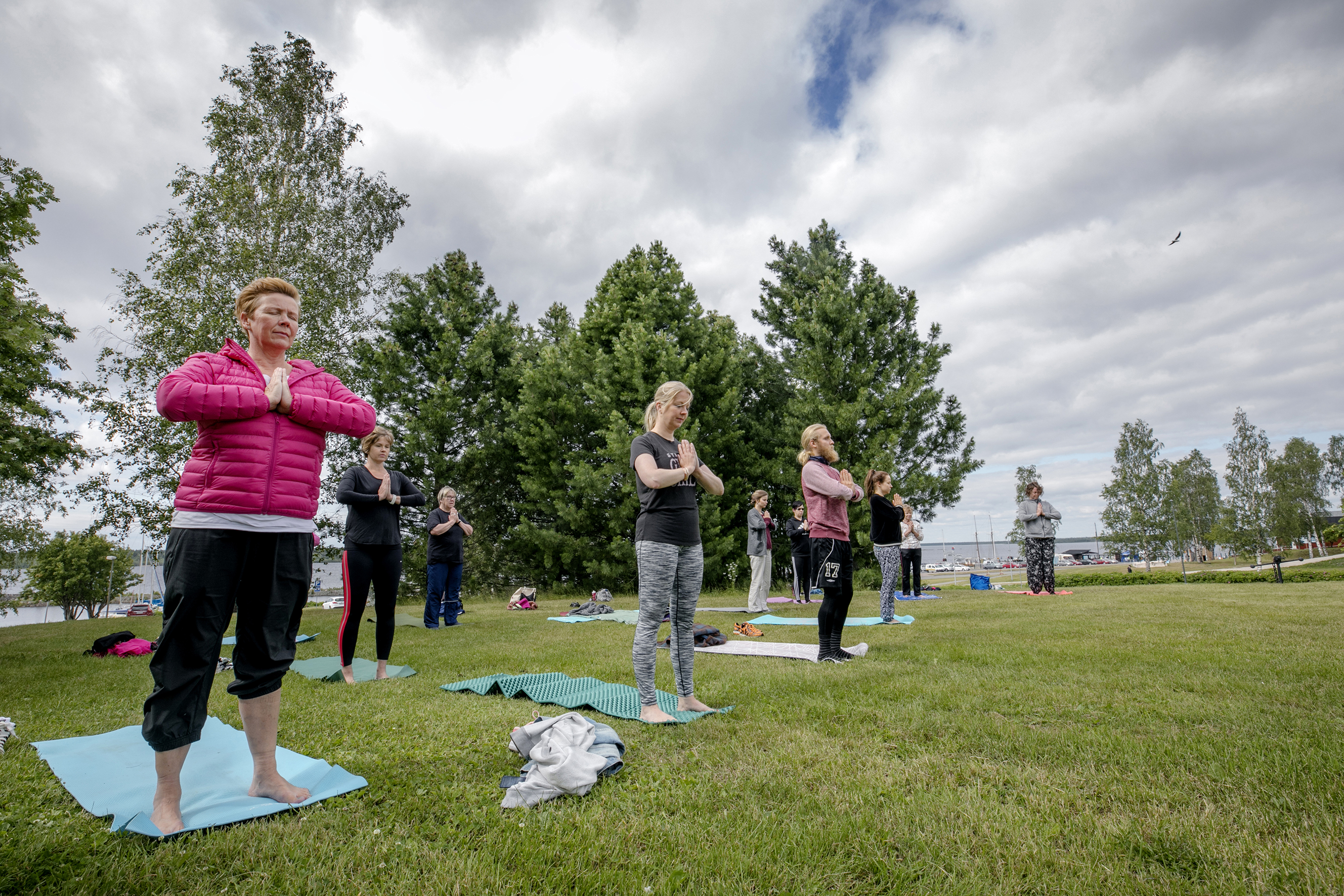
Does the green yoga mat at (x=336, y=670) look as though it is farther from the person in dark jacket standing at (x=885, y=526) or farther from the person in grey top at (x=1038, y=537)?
the person in grey top at (x=1038, y=537)

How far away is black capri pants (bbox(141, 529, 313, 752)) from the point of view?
2168mm

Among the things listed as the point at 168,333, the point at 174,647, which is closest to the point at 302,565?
the point at 174,647

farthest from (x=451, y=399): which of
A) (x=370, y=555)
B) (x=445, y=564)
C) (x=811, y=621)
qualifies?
(x=370, y=555)

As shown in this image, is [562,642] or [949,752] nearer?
[949,752]

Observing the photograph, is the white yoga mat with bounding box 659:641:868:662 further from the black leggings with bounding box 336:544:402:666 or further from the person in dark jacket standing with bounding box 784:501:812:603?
the person in dark jacket standing with bounding box 784:501:812:603

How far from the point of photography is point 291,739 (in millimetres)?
3221

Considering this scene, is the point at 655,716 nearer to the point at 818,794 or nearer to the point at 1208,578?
the point at 818,794

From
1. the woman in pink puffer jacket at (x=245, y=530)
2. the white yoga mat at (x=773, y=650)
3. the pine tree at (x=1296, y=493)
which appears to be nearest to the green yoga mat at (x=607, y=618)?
the white yoga mat at (x=773, y=650)

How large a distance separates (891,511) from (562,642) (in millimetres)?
A: 4744

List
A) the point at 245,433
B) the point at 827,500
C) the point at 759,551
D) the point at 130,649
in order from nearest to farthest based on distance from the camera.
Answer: the point at 245,433
the point at 827,500
the point at 130,649
the point at 759,551

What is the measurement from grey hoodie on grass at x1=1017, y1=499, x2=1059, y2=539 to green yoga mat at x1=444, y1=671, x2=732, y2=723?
34.0ft

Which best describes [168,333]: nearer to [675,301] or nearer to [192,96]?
[192,96]

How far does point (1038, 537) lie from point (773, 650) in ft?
29.4

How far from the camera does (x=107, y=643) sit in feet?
23.3
